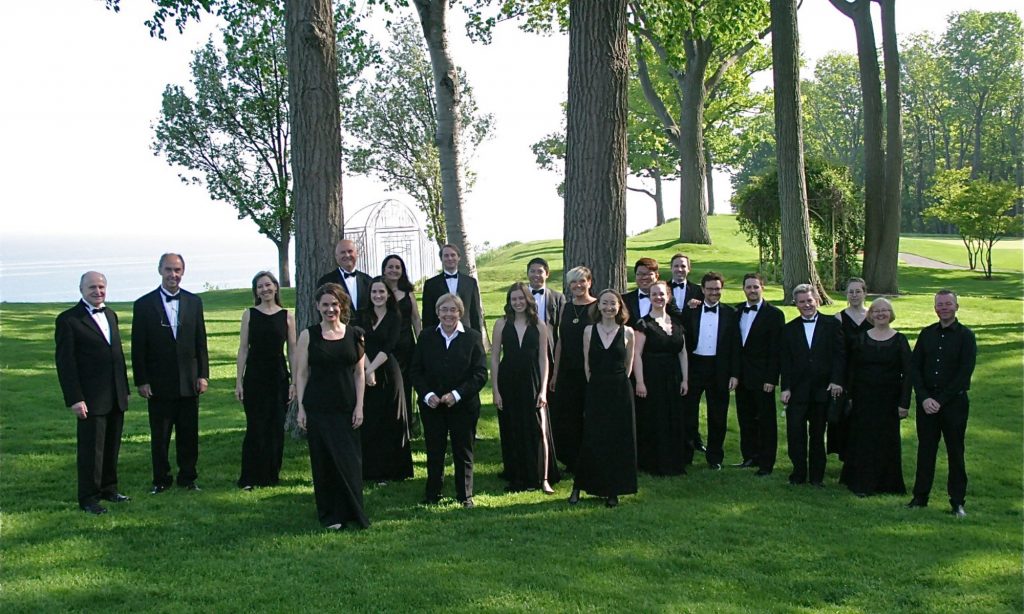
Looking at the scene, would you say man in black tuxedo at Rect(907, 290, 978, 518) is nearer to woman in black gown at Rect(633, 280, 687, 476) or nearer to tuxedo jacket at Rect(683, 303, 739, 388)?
tuxedo jacket at Rect(683, 303, 739, 388)

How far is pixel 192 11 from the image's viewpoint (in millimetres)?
12211

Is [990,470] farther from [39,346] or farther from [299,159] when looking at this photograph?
[39,346]

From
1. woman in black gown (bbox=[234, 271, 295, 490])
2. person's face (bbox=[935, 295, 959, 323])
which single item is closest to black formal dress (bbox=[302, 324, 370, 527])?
woman in black gown (bbox=[234, 271, 295, 490])

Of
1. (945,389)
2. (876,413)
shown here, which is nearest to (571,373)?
(876,413)

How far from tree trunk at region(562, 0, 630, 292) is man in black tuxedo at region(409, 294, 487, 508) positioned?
8.31 feet

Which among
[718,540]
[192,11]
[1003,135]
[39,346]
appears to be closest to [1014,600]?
[718,540]

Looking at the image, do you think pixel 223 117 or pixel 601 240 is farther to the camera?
pixel 223 117

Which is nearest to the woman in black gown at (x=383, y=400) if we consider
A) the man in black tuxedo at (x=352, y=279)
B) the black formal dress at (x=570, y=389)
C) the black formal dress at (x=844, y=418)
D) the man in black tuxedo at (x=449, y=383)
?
the man in black tuxedo at (x=352, y=279)

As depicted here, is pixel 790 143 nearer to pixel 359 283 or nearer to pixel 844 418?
pixel 844 418

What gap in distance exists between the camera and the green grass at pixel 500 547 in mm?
5473

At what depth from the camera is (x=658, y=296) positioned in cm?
839

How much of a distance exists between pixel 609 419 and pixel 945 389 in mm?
2881

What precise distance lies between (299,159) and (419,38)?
75.8ft

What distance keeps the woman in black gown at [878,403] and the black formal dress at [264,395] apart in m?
5.33
